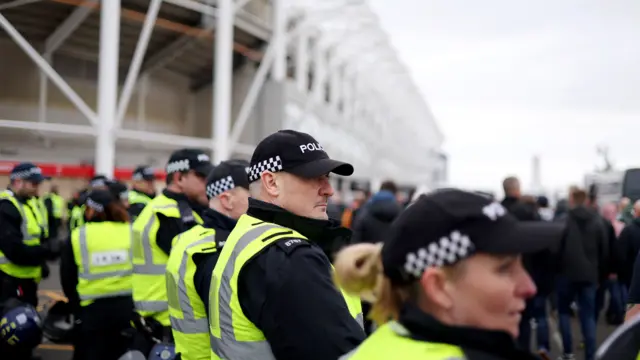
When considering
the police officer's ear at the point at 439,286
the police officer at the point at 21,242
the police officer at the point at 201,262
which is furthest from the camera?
the police officer at the point at 21,242

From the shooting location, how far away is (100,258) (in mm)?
4879

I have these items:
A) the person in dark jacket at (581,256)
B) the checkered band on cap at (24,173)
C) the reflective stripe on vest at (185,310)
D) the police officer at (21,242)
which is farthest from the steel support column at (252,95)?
the reflective stripe on vest at (185,310)

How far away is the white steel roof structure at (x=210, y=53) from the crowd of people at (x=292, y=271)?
1027cm

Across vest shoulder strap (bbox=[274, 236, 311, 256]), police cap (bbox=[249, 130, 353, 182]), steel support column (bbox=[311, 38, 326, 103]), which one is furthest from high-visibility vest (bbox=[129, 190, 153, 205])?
steel support column (bbox=[311, 38, 326, 103])

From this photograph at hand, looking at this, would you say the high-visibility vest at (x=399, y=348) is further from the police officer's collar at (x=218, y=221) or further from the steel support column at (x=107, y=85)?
the steel support column at (x=107, y=85)

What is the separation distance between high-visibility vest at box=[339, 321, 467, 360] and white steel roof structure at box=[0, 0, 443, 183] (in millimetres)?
14123

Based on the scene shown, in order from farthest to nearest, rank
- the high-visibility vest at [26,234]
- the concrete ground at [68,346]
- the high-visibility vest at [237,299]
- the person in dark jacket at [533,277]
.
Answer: the concrete ground at [68,346]
the person in dark jacket at [533,277]
the high-visibility vest at [26,234]
the high-visibility vest at [237,299]

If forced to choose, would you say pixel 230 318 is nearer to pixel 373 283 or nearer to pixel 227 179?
pixel 373 283

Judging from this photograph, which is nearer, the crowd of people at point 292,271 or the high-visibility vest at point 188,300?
the crowd of people at point 292,271

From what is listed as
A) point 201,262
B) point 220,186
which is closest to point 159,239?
point 220,186

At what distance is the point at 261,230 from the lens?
2.19 metres

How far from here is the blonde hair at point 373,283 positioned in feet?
4.71

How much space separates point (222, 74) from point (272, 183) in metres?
15.4

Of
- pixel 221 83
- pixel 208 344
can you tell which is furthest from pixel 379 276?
pixel 221 83
